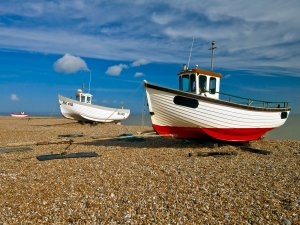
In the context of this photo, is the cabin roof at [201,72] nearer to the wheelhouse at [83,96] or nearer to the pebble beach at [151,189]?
the pebble beach at [151,189]

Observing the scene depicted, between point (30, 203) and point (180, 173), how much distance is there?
434cm

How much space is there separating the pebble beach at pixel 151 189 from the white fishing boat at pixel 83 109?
64.6ft

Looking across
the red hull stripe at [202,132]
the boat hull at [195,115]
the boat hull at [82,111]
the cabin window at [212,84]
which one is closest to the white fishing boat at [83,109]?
the boat hull at [82,111]

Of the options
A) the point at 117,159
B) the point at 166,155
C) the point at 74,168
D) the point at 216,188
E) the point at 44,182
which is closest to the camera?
the point at 216,188

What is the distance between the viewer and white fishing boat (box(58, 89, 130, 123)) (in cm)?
3167

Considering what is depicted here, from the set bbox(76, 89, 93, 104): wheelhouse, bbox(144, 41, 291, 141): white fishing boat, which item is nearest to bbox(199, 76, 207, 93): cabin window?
bbox(144, 41, 291, 141): white fishing boat

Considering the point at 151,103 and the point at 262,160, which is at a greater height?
the point at 151,103

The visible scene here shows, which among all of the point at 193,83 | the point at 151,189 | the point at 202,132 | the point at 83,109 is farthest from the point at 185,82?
the point at 83,109

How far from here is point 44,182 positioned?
7.95 metres

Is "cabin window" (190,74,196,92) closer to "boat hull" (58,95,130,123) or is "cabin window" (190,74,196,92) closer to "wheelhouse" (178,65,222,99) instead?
"wheelhouse" (178,65,222,99)

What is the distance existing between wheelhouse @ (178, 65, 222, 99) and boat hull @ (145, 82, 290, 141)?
4.34 feet

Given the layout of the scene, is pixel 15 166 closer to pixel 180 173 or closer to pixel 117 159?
pixel 117 159

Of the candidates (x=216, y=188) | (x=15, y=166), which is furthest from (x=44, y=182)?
(x=216, y=188)

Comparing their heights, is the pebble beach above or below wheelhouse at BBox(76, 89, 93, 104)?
below
